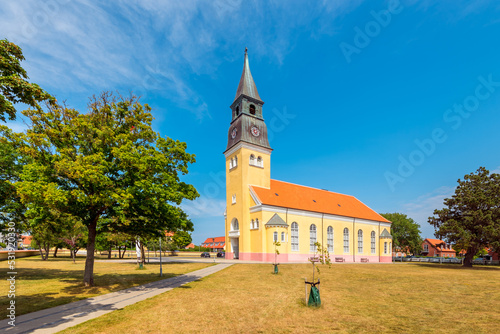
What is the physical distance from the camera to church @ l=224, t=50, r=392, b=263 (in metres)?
39.2

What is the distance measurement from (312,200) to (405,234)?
35215 mm

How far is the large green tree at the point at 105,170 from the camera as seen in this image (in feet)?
41.3

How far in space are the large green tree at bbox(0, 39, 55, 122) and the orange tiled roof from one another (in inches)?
1314

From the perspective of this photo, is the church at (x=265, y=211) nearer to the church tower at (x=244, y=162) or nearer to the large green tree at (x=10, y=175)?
the church tower at (x=244, y=162)

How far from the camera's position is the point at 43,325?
313 inches

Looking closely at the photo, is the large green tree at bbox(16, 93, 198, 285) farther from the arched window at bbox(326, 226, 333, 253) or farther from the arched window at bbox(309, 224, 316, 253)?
the arched window at bbox(326, 226, 333, 253)

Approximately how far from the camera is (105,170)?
539 inches

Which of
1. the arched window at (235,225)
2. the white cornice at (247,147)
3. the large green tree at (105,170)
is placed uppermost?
the white cornice at (247,147)

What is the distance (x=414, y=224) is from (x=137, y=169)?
73.5 metres

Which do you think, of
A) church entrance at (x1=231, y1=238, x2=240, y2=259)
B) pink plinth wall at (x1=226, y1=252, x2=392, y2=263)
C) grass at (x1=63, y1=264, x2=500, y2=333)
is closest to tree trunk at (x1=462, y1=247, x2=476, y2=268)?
pink plinth wall at (x1=226, y1=252, x2=392, y2=263)

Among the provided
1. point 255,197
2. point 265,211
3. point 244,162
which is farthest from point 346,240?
point 244,162

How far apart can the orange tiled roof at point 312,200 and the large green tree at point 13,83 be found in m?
33.4

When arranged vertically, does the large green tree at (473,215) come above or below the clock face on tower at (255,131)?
below

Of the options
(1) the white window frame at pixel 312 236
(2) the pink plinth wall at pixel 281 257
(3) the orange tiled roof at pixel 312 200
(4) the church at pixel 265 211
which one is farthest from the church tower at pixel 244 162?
(1) the white window frame at pixel 312 236
